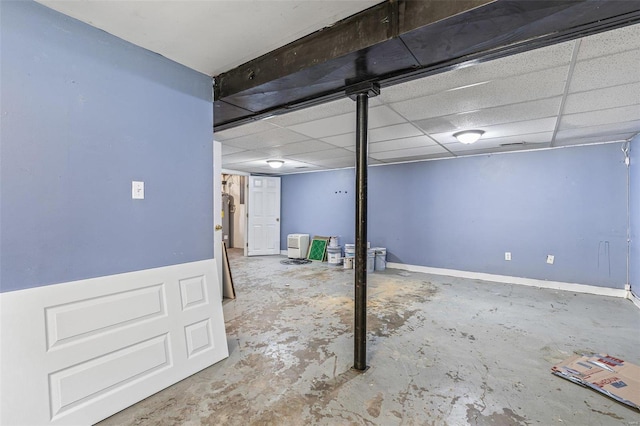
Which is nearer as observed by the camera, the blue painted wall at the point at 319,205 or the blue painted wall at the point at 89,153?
the blue painted wall at the point at 89,153

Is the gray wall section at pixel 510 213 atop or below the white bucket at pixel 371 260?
atop

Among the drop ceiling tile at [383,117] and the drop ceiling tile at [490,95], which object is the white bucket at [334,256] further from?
the drop ceiling tile at [490,95]

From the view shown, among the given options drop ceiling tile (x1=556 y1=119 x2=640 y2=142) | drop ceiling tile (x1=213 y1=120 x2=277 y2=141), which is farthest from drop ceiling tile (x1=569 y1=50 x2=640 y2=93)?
drop ceiling tile (x1=213 y1=120 x2=277 y2=141)

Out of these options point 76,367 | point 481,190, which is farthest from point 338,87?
point 481,190

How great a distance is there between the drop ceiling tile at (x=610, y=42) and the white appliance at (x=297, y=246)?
19.8ft

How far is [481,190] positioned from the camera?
5.26 metres

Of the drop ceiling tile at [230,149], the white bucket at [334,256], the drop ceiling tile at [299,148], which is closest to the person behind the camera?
the drop ceiling tile at [299,148]

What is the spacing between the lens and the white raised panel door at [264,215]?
7637 millimetres

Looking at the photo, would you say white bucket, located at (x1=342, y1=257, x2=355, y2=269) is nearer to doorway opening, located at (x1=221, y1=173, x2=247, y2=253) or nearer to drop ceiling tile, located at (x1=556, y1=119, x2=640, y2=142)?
drop ceiling tile, located at (x1=556, y1=119, x2=640, y2=142)

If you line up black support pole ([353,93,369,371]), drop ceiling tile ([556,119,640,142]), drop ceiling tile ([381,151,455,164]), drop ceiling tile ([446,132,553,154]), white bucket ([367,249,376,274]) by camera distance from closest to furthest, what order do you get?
black support pole ([353,93,369,371]) → drop ceiling tile ([556,119,640,142]) → drop ceiling tile ([446,132,553,154]) → drop ceiling tile ([381,151,455,164]) → white bucket ([367,249,376,274])

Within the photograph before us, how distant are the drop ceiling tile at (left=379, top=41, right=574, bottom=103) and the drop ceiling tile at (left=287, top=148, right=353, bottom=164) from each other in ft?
7.91

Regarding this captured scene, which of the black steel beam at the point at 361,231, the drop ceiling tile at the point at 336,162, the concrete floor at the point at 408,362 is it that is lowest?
the concrete floor at the point at 408,362

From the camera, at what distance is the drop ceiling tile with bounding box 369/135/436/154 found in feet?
13.7

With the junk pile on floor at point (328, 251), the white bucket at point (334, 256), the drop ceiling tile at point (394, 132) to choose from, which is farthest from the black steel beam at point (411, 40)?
the white bucket at point (334, 256)
